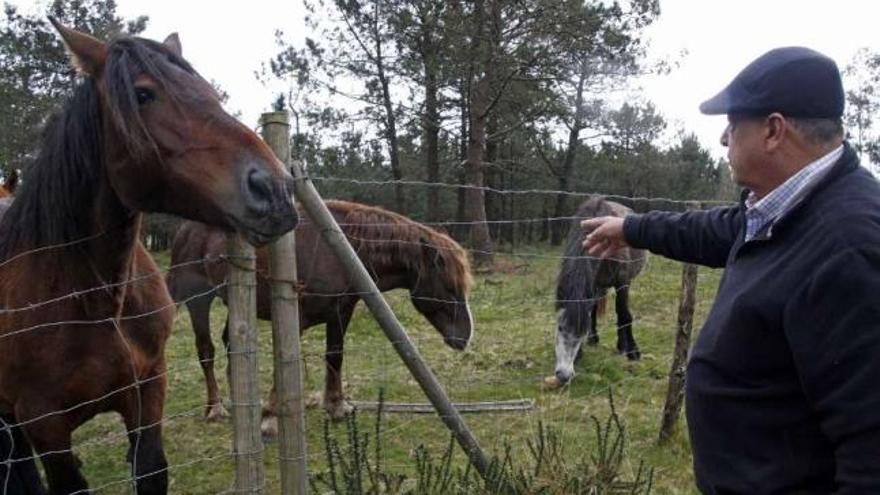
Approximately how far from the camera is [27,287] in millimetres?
2779

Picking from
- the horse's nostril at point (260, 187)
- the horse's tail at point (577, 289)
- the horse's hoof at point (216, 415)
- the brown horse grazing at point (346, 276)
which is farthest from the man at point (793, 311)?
the horse's hoof at point (216, 415)

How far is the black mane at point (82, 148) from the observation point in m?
2.37

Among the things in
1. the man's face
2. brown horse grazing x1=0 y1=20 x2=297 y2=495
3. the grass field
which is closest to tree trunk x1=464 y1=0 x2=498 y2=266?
the grass field

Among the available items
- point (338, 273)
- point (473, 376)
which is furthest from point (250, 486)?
point (473, 376)

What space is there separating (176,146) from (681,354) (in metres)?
3.61

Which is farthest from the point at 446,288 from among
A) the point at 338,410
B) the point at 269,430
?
the point at 269,430

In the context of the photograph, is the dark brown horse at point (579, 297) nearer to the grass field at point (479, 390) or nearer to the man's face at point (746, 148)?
the grass field at point (479, 390)

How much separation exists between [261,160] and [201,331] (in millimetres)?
4403

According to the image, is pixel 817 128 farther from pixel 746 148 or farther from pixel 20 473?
pixel 20 473

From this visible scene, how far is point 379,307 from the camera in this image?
3043 mm

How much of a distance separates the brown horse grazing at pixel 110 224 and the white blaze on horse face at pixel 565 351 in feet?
12.8

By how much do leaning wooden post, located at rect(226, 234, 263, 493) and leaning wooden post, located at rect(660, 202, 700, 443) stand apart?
3106mm

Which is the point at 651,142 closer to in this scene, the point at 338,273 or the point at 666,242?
the point at 338,273

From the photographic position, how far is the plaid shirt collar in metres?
1.61
